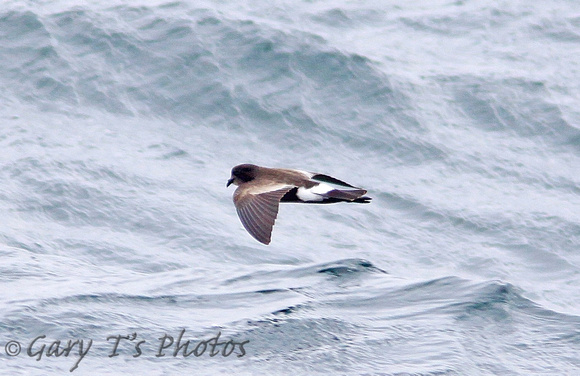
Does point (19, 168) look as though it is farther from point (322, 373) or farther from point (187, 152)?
point (322, 373)

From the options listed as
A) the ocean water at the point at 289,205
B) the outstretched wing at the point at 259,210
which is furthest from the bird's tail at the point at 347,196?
the ocean water at the point at 289,205

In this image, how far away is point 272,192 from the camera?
24.3ft

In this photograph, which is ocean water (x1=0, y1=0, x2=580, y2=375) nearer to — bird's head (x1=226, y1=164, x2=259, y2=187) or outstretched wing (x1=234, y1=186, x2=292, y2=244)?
outstretched wing (x1=234, y1=186, x2=292, y2=244)

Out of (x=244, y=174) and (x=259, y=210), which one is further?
(x=244, y=174)

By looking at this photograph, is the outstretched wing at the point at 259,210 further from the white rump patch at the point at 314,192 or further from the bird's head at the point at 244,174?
the bird's head at the point at 244,174

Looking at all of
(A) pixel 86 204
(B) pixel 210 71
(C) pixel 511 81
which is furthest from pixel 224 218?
(C) pixel 511 81

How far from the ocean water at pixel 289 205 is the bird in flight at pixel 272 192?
1.84 feet

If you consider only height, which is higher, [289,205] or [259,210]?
[259,210]

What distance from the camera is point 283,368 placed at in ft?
19.6

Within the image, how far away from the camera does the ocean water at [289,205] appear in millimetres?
6391

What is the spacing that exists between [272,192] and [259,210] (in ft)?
1.02

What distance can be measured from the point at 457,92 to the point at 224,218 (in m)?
4.10

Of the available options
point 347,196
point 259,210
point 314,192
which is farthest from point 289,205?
point 259,210

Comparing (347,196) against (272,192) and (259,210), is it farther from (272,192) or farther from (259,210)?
(259,210)
